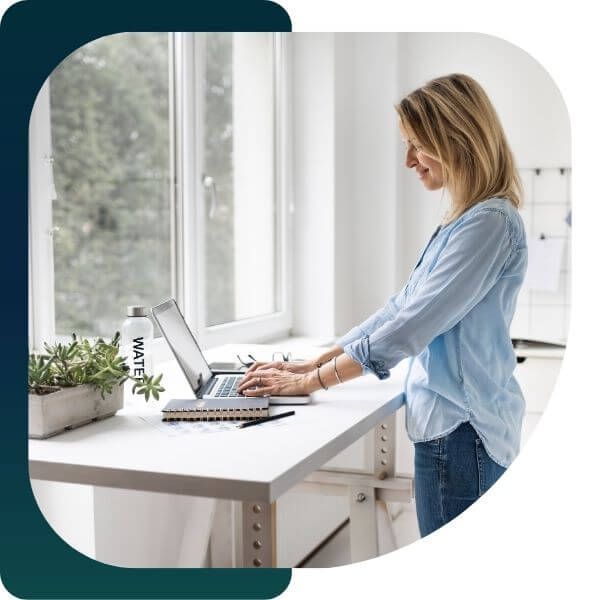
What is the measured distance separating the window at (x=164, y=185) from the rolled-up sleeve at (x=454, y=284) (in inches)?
29.9

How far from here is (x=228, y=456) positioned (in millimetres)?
995

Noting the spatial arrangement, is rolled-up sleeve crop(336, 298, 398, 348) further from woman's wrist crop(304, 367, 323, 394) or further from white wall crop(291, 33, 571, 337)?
white wall crop(291, 33, 571, 337)

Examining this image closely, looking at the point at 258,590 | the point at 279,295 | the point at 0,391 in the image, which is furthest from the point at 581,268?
the point at 279,295

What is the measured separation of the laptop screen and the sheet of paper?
150 centimetres

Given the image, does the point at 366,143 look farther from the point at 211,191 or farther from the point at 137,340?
the point at 137,340

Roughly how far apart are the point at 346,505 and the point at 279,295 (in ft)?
2.33

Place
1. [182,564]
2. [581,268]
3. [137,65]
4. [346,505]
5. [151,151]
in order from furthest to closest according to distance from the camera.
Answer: [151,151] → [137,65] → [346,505] → [182,564] → [581,268]

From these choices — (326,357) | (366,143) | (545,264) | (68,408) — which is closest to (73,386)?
(68,408)

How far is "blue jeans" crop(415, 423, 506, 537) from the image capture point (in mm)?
1217

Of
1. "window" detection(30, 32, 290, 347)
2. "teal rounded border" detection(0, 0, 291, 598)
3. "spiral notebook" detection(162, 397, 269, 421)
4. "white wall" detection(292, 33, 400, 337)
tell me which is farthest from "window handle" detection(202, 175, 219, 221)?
"teal rounded border" detection(0, 0, 291, 598)

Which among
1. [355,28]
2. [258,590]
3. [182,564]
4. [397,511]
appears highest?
[355,28]

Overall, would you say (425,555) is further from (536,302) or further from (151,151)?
(151,151)

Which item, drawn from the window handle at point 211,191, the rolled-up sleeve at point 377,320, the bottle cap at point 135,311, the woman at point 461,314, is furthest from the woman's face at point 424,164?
the window handle at point 211,191

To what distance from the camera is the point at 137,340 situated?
136cm
